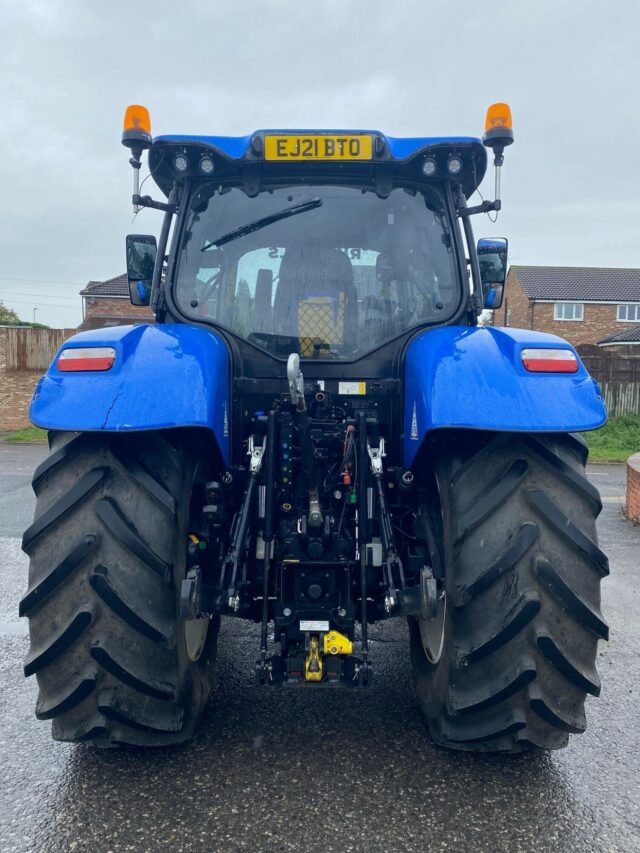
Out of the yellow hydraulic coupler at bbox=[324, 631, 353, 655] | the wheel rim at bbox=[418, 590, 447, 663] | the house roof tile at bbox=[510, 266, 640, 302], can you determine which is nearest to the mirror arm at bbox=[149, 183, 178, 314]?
the yellow hydraulic coupler at bbox=[324, 631, 353, 655]

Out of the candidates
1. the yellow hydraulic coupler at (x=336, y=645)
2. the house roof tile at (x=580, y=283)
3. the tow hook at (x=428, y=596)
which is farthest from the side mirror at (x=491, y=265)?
the house roof tile at (x=580, y=283)

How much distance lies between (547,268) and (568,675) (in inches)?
1766

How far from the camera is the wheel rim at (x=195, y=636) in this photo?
2.82 m

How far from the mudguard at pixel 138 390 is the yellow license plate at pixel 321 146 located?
999 millimetres

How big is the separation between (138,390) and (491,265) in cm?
208

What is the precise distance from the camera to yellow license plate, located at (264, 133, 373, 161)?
10.0 feet

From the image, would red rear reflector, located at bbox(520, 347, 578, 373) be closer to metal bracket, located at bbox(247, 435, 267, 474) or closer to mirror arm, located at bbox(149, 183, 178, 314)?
metal bracket, located at bbox(247, 435, 267, 474)

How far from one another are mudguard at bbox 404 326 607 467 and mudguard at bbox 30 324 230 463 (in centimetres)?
81

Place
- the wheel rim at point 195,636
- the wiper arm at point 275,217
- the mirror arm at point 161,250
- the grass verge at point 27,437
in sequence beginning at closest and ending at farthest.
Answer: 1. the wheel rim at point 195,636
2. the wiper arm at point 275,217
3. the mirror arm at point 161,250
4. the grass verge at point 27,437

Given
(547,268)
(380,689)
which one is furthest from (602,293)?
(380,689)

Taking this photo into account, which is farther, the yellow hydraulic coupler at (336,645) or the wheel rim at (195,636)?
the wheel rim at (195,636)

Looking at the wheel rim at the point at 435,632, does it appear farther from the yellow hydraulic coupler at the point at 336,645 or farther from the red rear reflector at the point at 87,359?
the red rear reflector at the point at 87,359

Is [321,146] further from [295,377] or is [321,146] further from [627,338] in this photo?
[627,338]

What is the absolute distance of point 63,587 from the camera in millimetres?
2395
